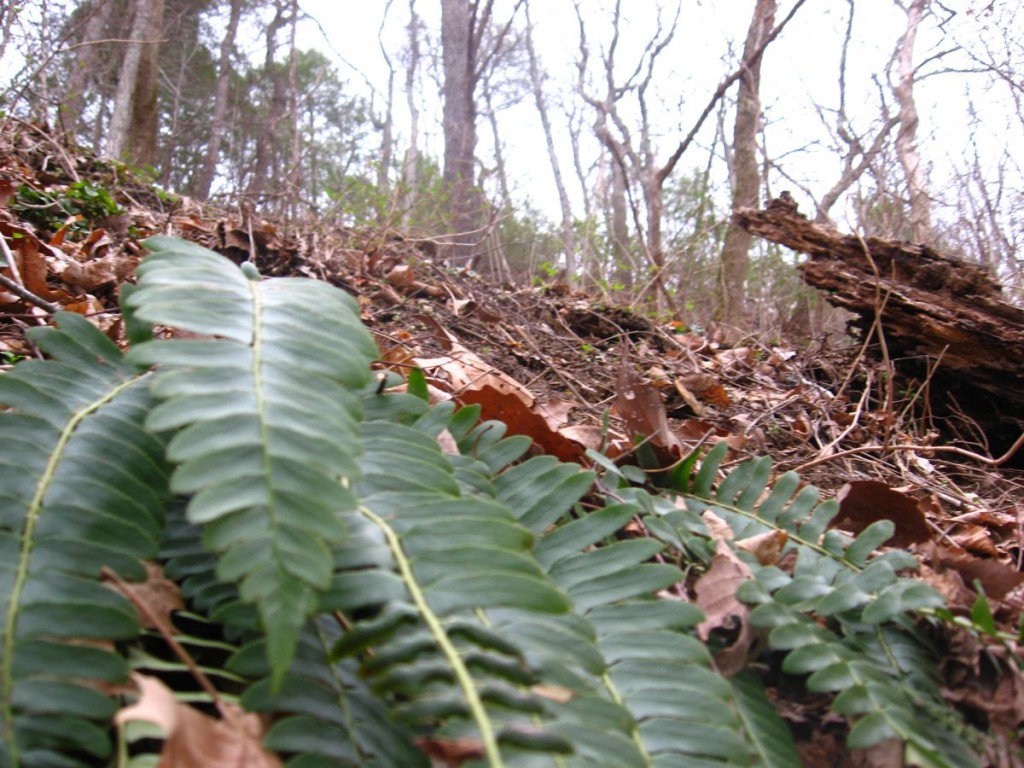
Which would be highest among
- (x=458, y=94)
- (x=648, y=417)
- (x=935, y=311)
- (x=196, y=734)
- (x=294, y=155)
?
(x=458, y=94)

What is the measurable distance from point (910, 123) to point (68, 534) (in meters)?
12.4

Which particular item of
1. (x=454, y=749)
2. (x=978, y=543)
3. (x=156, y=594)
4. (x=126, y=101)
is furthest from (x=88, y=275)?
(x=126, y=101)

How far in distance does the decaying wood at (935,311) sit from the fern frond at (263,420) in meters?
2.83

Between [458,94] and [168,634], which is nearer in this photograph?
[168,634]

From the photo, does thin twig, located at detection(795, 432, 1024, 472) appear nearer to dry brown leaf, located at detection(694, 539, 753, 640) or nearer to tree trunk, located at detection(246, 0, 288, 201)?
dry brown leaf, located at detection(694, 539, 753, 640)

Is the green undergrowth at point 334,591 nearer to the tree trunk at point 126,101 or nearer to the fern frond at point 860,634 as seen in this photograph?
the fern frond at point 860,634

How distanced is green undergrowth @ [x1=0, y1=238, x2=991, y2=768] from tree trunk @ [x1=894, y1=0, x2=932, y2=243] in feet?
26.4

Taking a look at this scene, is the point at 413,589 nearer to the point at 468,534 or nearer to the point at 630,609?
the point at 468,534

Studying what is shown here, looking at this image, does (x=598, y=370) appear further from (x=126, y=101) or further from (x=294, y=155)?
(x=126, y=101)

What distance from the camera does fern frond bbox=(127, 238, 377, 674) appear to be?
50cm

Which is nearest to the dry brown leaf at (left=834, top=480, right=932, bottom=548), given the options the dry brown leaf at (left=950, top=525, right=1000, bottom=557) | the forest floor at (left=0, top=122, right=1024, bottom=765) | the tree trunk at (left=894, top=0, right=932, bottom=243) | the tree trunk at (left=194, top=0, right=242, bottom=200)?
the forest floor at (left=0, top=122, right=1024, bottom=765)

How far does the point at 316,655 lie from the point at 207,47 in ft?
60.4

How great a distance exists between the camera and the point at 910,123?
1034 cm

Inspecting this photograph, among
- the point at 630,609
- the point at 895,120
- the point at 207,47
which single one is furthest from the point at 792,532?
the point at 207,47
